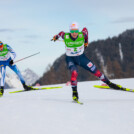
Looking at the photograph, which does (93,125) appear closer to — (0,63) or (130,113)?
(130,113)

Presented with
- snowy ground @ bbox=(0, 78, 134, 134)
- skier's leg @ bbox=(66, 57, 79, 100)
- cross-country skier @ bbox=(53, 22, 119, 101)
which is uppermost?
cross-country skier @ bbox=(53, 22, 119, 101)

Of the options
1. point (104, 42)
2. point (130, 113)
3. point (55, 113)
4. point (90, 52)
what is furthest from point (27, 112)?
point (104, 42)

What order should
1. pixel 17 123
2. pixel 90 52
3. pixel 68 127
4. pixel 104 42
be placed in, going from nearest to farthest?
pixel 68 127, pixel 17 123, pixel 90 52, pixel 104 42

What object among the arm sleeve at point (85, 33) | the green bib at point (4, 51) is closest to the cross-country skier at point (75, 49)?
the arm sleeve at point (85, 33)

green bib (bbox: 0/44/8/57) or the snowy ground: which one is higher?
green bib (bbox: 0/44/8/57)

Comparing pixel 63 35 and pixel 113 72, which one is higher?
pixel 63 35

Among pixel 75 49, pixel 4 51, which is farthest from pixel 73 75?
pixel 4 51

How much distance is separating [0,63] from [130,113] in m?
5.24

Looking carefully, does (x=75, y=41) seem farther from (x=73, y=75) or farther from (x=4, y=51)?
(x=4, y=51)

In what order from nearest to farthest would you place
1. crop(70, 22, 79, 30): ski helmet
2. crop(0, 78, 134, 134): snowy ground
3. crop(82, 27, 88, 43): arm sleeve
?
crop(0, 78, 134, 134): snowy ground < crop(70, 22, 79, 30): ski helmet < crop(82, 27, 88, 43): arm sleeve

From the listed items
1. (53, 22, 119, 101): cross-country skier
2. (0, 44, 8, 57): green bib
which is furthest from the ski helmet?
(0, 44, 8, 57): green bib

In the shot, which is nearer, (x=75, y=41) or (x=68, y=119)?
(x=68, y=119)

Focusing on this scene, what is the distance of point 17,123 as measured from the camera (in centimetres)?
407

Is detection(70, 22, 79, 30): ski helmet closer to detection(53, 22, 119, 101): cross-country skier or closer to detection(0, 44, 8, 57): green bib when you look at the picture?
detection(53, 22, 119, 101): cross-country skier
